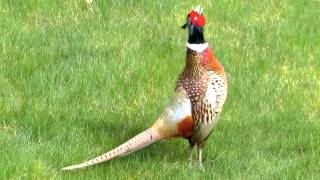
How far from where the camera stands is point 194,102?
22.4 ft

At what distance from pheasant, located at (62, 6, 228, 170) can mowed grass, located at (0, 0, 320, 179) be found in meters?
0.26

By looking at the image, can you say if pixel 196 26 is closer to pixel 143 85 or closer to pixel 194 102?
pixel 194 102

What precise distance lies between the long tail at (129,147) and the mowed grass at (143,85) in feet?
0.30

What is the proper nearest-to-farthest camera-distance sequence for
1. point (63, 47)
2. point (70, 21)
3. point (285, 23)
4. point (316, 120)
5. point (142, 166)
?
point (142, 166) → point (316, 120) → point (63, 47) → point (70, 21) → point (285, 23)

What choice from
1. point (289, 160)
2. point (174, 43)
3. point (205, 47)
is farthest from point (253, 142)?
point (174, 43)

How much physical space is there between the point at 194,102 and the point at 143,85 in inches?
67.6

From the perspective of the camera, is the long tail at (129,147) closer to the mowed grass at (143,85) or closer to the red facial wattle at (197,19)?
the mowed grass at (143,85)

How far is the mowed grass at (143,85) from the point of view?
700cm

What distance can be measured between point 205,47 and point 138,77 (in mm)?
1773

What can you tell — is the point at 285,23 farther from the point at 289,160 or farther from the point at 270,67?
the point at 289,160

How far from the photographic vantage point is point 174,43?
30.9 ft

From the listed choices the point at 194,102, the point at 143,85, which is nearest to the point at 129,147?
the point at 194,102

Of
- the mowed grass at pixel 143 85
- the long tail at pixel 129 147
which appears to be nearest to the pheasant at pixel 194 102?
the long tail at pixel 129 147

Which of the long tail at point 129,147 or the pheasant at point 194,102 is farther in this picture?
the pheasant at point 194,102
